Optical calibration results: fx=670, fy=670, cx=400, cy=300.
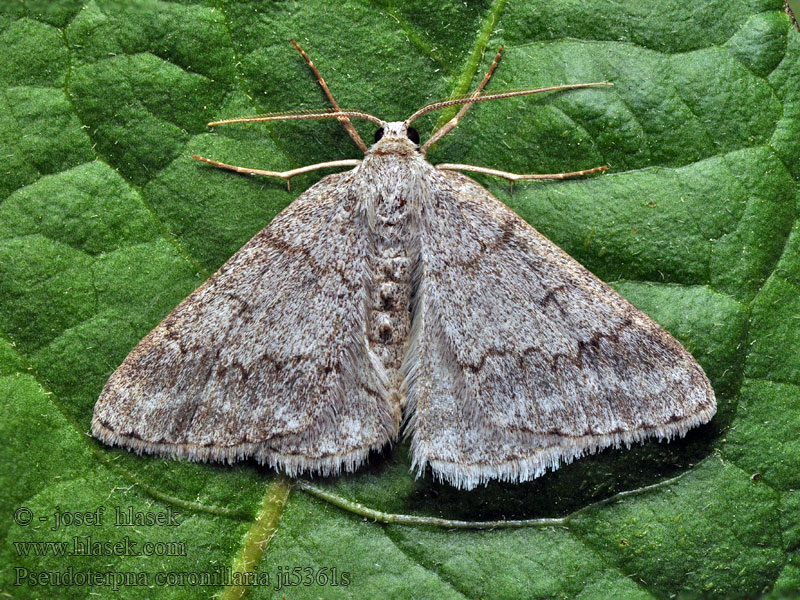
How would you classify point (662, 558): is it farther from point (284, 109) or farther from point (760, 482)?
point (284, 109)

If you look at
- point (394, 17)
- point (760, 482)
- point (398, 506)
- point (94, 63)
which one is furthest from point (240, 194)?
point (760, 482)

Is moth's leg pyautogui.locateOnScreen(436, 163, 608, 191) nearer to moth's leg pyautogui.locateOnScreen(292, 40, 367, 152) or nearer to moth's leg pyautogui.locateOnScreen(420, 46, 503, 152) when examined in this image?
moth's leg pyautogui.locateOnScreen(420, 46, 503, 152)

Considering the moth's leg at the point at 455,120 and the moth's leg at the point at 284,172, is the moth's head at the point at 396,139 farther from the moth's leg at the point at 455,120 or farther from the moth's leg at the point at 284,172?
the moth's leg at the point at 284,172

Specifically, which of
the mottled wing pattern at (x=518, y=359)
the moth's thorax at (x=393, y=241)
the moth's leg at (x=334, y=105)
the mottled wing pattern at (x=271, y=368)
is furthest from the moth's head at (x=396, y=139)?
the mottled wing pattern at (x=271, y=368)

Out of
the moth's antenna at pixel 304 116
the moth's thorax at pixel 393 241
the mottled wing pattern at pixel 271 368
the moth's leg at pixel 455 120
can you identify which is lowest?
the mottled wing pattern at pixel 271 368

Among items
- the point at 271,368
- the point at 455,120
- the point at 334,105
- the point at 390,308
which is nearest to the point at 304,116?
the point at 334,105
